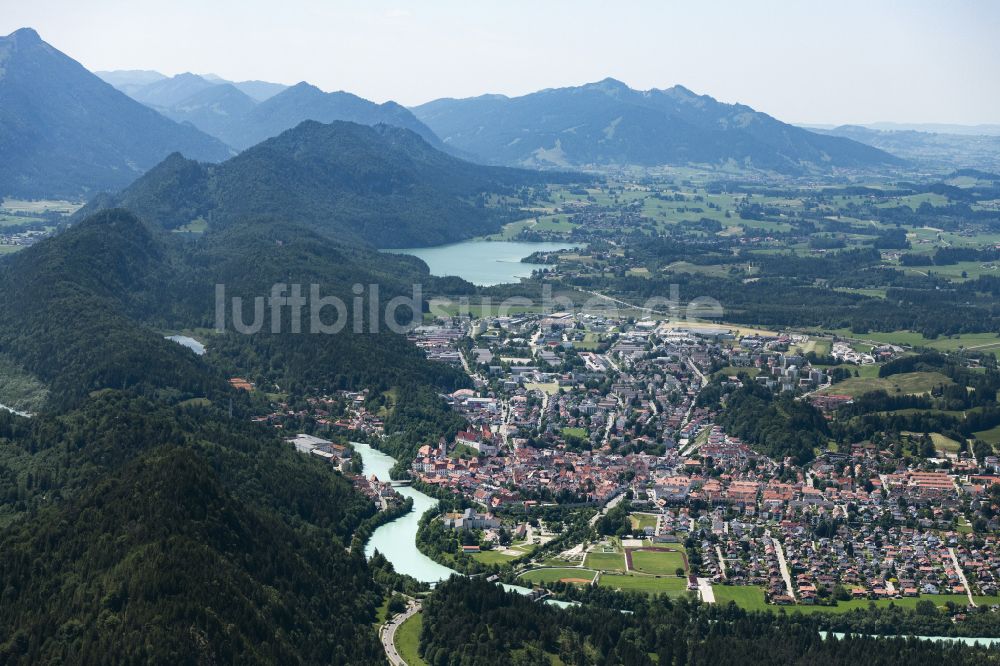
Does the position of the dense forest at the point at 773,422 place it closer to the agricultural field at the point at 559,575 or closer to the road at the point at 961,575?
the road at the point at 961,575

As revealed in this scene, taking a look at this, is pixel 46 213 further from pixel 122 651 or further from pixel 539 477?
pixel 122 651

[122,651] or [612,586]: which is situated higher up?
[122,651]

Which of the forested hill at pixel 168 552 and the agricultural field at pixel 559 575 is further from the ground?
the forested hill at pixel 168 552

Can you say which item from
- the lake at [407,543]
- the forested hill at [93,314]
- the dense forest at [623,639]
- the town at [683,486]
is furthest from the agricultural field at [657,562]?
the forested hill at [93,314]

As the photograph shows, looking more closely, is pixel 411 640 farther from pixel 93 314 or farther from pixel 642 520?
pixel 93 314

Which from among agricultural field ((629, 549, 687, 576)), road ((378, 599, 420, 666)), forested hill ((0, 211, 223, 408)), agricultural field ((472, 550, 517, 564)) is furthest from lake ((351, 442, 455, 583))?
forested hill ((0, 211, 223, 408))

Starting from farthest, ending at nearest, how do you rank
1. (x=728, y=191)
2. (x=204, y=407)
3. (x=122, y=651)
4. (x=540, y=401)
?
(x=728, y=191), (x=540, y=401), (x=204, y=407), (x=122, y=651)

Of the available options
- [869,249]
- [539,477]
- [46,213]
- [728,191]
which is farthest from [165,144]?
[539,477]
